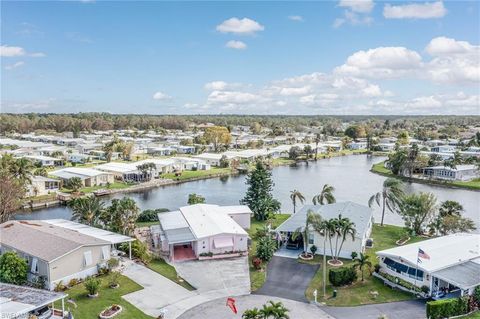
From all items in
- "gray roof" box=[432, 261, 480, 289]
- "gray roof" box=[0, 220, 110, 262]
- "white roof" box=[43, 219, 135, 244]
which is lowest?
"gray roof" box=[432, 261, 480, 289]

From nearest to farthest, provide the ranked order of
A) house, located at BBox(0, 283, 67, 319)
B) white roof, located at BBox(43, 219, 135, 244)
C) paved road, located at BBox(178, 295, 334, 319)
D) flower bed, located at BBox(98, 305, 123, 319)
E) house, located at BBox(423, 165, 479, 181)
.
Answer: house, located at BBox(0, 283, 67, 319) < flower bed, located at BBox(98, 305, 123, 319) < paved road, located at BBox(178, 295, 334, 319) < white roof, located at BBox(43, 219, 135, 244) < house, located at BBox(423, 165, 479, 181)

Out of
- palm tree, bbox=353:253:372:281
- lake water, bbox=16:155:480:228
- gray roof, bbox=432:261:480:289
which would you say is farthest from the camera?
lake water, bbox=16:155:480:228

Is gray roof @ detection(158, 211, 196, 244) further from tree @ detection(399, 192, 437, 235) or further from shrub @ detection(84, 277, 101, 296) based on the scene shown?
→ tree @ detection(399, 192, 437, 235)

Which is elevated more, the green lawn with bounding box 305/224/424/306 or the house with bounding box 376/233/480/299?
the house with bounding box 376/233/480/299

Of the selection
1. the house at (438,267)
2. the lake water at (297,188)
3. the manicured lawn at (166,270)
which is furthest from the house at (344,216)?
the lake water at (297,188)

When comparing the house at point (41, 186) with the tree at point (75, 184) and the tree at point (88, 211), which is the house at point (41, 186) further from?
the tree at point (88, 211)

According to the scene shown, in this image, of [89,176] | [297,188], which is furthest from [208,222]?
[89,176]

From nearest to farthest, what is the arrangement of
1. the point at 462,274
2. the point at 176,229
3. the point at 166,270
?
1. the point at 462,274
2. the point at 166,270
3. the point at 176,229

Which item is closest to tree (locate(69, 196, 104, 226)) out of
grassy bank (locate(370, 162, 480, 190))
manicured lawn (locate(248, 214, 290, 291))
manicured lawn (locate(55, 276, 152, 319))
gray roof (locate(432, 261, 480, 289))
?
manicured lawn (locate(55, 276, 152, 319))

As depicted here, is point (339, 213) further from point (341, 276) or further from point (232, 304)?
point (232, 304)
